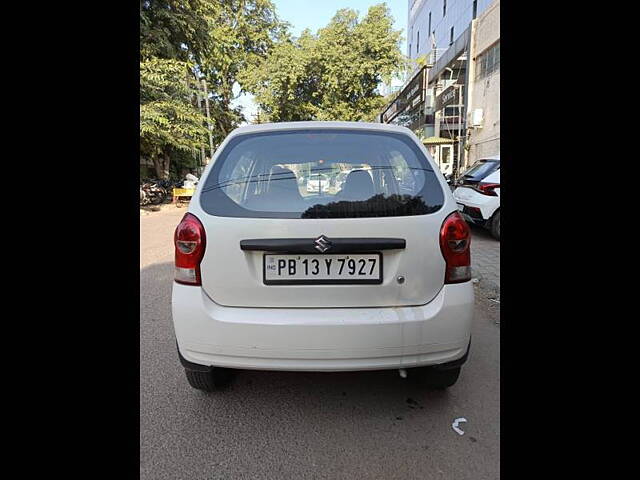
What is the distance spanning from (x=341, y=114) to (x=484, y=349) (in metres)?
17.6

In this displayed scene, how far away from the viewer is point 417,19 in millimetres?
48500

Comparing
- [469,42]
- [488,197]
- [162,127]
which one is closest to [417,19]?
[469,42]

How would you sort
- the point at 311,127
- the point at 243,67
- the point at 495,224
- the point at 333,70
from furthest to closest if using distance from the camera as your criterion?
1. the point at 243,67
2. the point at 333,70
3. the point at 495,224
4. the point at 311,127

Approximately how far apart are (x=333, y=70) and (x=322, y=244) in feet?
59.2

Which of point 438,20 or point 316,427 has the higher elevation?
point 438,20

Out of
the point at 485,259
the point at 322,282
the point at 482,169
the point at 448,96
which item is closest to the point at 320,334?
the point at 322,282

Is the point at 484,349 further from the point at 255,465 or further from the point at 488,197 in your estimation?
the point at 488,197

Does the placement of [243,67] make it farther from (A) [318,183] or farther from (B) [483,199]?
(A) [318,183]

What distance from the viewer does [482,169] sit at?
767 centimetres

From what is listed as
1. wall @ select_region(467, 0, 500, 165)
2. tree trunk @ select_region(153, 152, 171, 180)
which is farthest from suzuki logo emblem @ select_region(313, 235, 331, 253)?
tree trunk @ select_region(153, 152, 171, 180)

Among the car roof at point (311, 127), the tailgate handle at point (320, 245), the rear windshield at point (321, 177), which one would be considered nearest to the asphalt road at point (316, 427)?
the tailgate handle at point (320, 245)

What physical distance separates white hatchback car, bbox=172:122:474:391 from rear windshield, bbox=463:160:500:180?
6190 millimetres

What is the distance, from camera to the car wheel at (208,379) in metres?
2.18
